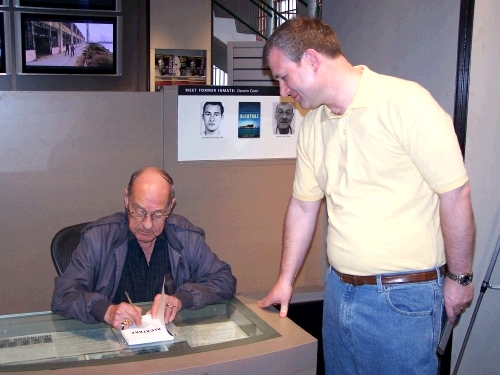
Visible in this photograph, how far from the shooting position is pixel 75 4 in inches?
248

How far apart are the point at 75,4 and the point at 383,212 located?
535cm

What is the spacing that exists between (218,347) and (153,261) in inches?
26.6

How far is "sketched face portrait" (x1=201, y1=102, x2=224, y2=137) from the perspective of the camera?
10.4 ft

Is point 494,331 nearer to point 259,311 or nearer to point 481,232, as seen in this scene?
point 481,232

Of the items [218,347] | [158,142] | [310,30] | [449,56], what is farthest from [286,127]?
[218,347]

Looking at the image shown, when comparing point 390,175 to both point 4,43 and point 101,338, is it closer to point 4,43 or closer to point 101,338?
point 101,338

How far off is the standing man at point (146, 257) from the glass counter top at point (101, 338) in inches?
5.2

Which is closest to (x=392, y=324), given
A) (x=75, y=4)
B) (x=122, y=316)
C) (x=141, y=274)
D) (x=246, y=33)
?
(x=122, y=316)

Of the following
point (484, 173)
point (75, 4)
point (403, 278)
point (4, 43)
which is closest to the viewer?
point (403, 278)

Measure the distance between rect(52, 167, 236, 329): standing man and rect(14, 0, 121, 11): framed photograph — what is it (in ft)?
14.9

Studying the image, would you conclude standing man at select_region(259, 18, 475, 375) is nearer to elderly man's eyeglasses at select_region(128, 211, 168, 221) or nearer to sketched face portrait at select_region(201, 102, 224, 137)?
elderly man's eyeglasses at select_region(128, 211, 168, 221)

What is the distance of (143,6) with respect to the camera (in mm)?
6875

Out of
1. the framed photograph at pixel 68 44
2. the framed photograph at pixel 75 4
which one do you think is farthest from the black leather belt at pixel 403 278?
the framed photograph at pixel 75 4

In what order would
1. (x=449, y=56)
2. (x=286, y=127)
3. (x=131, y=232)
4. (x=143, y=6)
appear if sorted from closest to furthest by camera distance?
1. (x=131, y=232)
2. (x=449, y=56)
3. (x=286, y=127)
4. (x=143, y=6)
